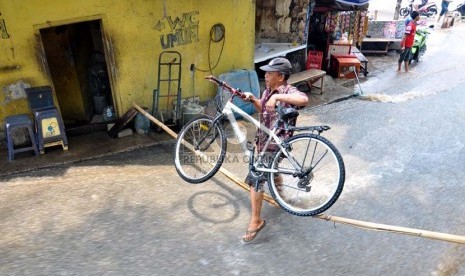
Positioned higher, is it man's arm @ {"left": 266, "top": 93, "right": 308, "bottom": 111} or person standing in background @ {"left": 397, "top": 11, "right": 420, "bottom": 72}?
man's arm @ {"left": 266, "top": 93, "right": 308, "bottom": 111}

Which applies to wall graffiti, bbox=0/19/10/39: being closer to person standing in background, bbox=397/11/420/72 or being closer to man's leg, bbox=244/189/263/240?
man's leg, bbox=244/189/263/240

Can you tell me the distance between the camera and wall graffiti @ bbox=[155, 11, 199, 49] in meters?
7.73

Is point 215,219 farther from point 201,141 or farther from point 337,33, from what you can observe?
point 337,33

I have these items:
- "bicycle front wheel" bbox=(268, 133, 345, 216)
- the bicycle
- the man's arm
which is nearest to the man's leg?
the bicycle

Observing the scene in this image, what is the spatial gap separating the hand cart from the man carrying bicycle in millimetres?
3842

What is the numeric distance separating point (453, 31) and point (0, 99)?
19.8 meters

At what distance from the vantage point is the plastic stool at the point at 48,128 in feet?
22.0

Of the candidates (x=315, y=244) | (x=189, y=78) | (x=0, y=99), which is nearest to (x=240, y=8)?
(x=189, y=78)

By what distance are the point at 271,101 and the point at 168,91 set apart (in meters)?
4.48

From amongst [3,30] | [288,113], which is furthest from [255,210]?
[3,30]

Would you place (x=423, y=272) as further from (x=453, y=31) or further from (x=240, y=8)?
(x=453, y=31)

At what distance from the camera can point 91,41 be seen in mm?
8914

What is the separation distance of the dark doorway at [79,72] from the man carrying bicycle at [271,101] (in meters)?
4.66

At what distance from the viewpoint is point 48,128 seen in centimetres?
680
